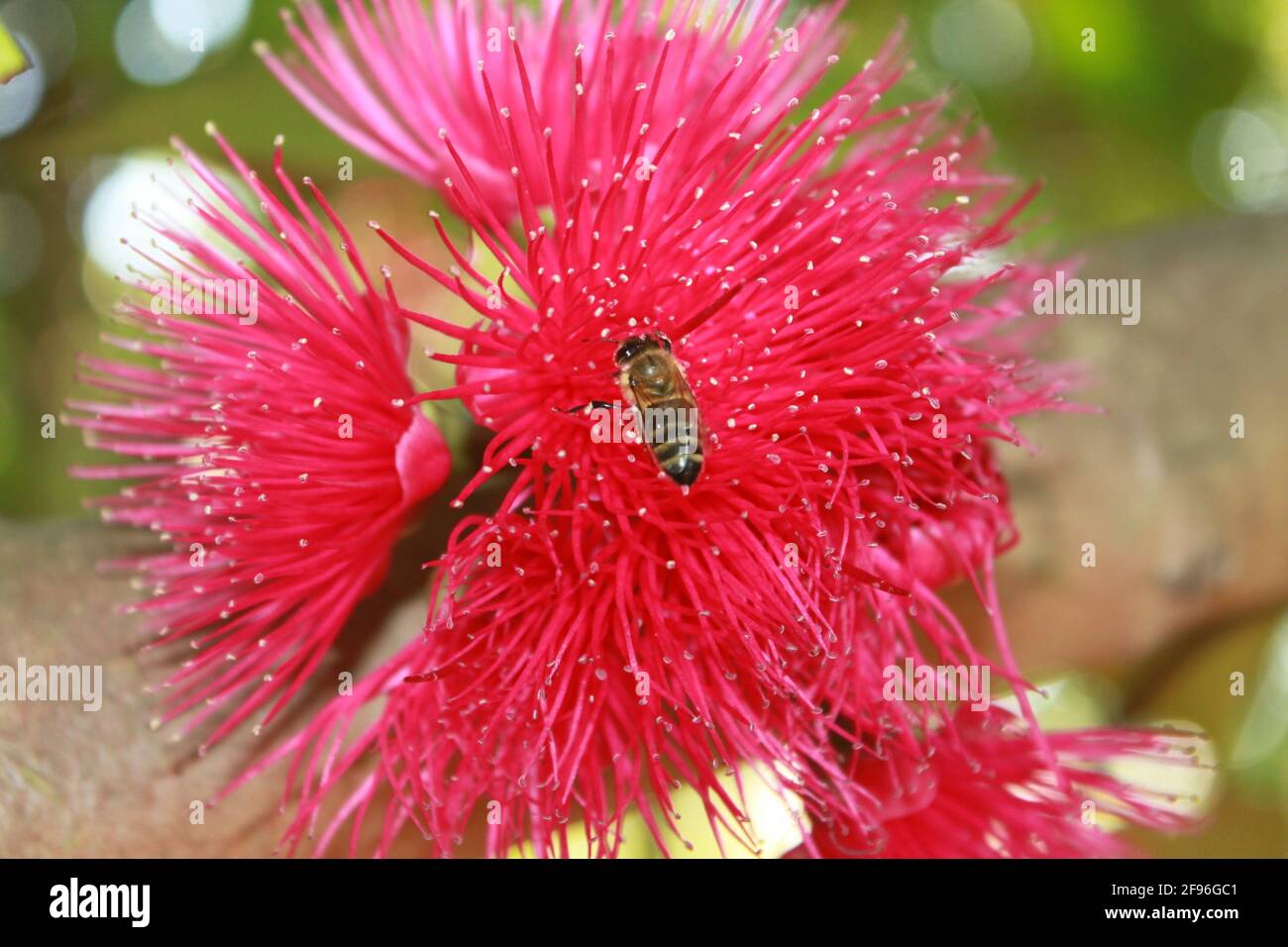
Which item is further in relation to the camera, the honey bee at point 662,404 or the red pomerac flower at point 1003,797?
the red pomerac flower at point 1003,797

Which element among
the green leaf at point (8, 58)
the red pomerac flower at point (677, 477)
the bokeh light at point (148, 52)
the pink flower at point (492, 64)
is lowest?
the red pomerac flower at point (677, 477)

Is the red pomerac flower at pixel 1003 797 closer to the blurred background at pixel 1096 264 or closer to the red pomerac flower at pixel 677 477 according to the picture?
the red pomerac flower at pixel 677 477

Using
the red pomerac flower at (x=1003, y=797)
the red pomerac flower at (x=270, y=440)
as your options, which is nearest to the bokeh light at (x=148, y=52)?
the red pomerac flower at (x=270, y=440)

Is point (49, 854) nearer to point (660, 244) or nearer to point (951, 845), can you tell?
point (660, 244)

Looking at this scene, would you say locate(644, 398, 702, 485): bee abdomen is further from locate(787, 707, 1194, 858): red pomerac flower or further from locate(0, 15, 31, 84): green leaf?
locate(0, 15, 31, 84): green leaf

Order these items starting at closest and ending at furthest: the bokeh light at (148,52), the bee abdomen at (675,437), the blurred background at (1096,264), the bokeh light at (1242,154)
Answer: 1. the bee abdomen at (675,437)
2. the blurred background at (1096,264)
3. the bokeh light at (148,52)
4. the bokeh light at (1242,154)

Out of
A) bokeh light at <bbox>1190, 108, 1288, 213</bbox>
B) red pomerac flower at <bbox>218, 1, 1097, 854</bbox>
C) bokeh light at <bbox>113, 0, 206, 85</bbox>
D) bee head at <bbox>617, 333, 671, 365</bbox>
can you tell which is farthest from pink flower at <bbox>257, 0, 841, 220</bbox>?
bokeh light at <bbox>1190, 108, 1288, 213</bbox>
